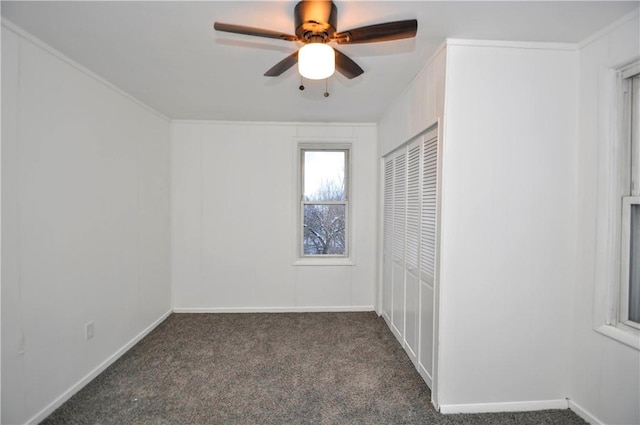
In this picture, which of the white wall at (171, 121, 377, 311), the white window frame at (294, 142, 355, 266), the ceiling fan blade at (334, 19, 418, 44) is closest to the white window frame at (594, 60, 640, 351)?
the ceiling fan blade at (334, 19, 418, 44)

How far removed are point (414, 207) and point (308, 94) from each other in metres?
1.45

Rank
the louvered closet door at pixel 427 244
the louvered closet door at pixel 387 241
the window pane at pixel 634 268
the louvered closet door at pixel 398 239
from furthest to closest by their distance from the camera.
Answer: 1. the louvered closet door at pixel 387 241
2. the louvered closet door at pixel 398 239
3. the louvered closet door at pixel 427 244
4. the window pane at pixel 634 268

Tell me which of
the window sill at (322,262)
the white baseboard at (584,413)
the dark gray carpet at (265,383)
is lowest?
the dark gray carpet at (265,383)

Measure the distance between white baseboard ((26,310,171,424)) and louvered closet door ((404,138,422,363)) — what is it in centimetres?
257

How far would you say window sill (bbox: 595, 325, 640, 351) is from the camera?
5.56 ft

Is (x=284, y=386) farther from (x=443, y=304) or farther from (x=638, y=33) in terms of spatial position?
(x=638, y=33)

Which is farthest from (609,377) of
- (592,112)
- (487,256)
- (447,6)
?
(447,6)

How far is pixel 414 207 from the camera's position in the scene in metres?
2.73

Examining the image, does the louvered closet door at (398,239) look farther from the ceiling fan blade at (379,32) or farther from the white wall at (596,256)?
the ceiling fan blade at (379,32)

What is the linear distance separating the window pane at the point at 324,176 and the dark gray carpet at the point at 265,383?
1.63m

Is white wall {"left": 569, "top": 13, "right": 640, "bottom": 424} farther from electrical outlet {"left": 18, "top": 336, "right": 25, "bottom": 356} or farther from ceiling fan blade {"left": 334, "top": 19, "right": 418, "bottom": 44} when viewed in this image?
electrical outlet {"left": 18, "top": 336, "right": 25, "bottom": 356}

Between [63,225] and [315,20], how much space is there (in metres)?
2.13

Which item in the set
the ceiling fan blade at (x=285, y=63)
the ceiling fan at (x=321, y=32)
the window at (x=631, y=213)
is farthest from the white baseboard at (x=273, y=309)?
the ceiling fan at (x=321, y=32)

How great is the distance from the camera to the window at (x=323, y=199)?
13.5ft
